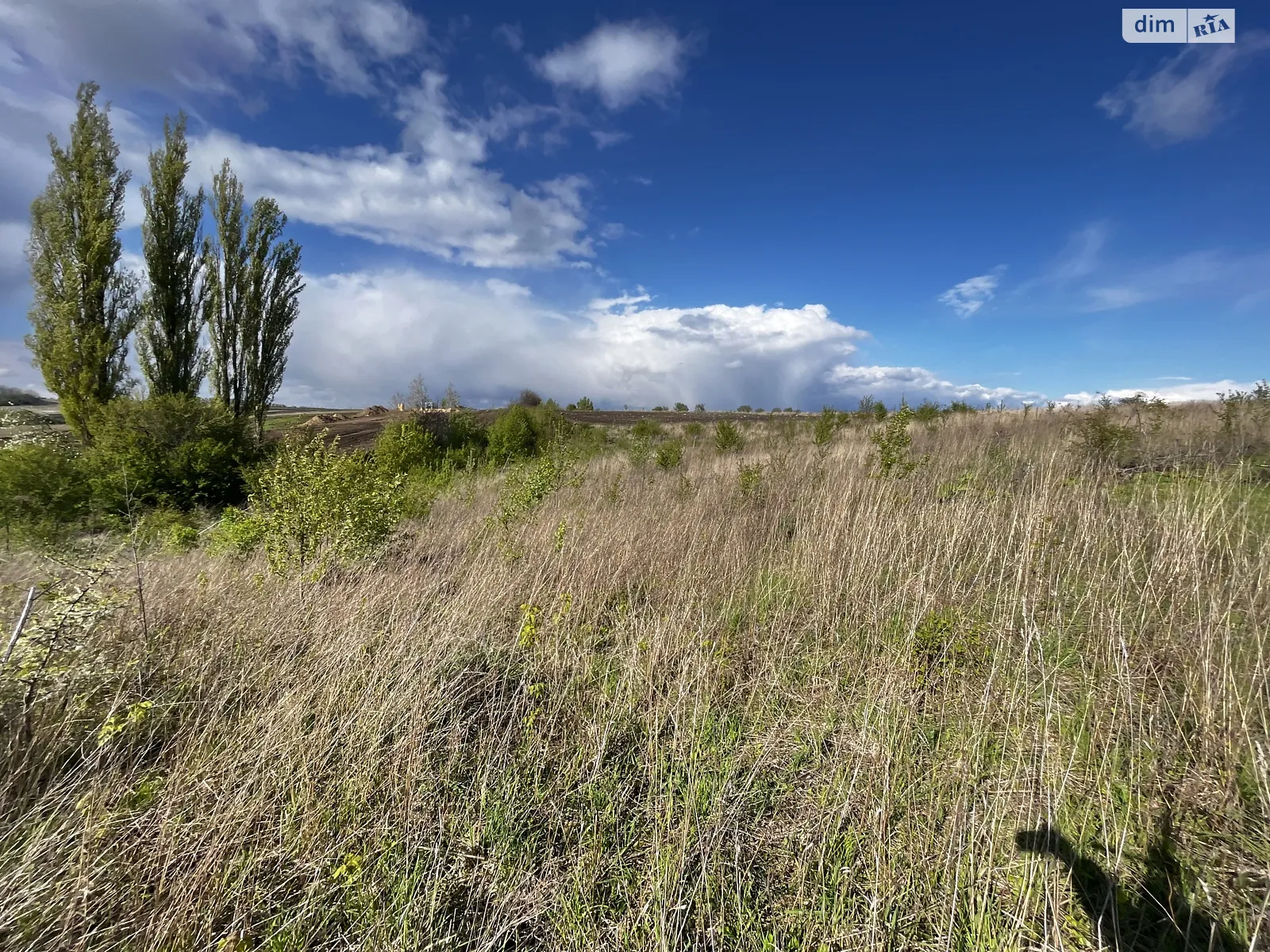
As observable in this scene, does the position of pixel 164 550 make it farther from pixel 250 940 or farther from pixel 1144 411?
Answer: pixel 1144 411

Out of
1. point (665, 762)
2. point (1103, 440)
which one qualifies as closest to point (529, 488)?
point (665, 762)

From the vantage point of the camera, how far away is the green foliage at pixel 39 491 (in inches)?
279

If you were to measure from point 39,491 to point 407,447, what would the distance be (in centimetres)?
629

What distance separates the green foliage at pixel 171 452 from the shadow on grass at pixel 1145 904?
13880 millimetres

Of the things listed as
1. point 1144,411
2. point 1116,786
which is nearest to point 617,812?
point 1116,786

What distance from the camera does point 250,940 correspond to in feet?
5.50

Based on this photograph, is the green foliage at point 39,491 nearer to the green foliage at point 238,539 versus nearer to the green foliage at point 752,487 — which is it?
the green foliage at point 238,539

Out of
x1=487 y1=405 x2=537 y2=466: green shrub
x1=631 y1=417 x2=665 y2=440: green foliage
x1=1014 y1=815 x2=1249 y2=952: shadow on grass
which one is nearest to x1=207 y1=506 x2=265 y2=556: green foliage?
x1=1014 y1=815 x2=1249 y2=952: shadow on grass

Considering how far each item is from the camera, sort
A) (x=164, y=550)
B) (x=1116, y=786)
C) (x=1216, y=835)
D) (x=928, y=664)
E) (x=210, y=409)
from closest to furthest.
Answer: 1. (x=1216, y=835)
2. (x=1116, y=786)
3. (x=928, y=664)
4. (x=164, y=550)
5. (x=210, y=409)

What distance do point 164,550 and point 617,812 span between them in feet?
21.1

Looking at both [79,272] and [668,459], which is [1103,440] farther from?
[79,272]

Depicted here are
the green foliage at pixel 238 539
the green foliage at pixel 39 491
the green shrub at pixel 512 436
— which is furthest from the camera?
the green shrub at pixel 512 436

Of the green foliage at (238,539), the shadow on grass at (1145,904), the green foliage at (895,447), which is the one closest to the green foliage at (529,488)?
the green foliage at (238,539)

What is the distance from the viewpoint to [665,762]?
8.18ft
